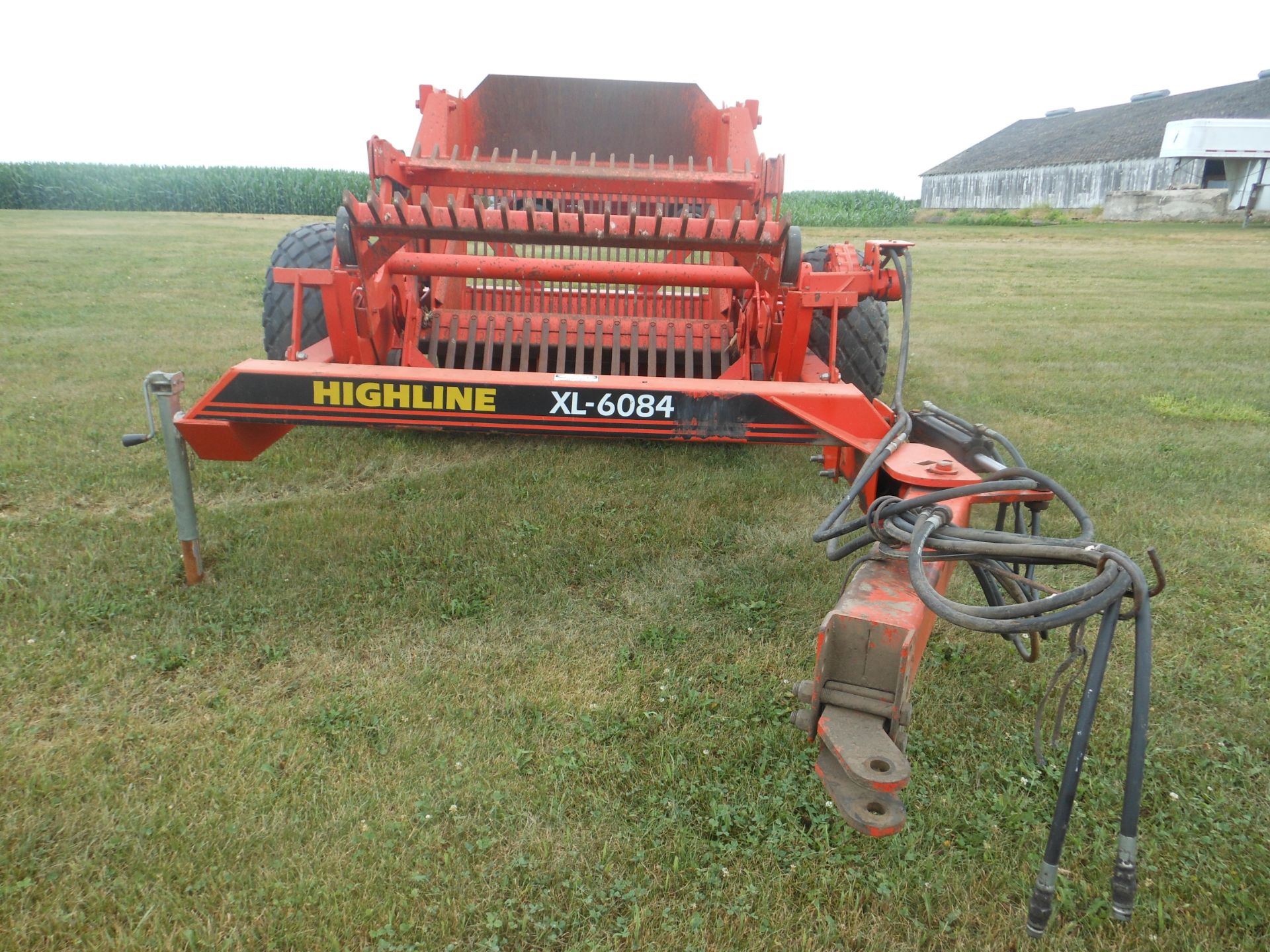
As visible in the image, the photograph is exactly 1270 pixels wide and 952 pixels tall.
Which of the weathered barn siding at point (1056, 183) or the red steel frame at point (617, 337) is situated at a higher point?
the weathered barn siding at point (1056, 183)

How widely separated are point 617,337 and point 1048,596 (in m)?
3.48

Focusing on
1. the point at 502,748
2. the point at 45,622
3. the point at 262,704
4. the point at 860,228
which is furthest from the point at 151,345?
the point at 860,228

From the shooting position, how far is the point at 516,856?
2.10 m

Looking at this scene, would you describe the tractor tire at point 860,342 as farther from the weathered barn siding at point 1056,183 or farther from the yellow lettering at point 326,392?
the weathered barn siding at point 1056,183

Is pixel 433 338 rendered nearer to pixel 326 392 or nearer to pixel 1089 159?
pixel 326 392

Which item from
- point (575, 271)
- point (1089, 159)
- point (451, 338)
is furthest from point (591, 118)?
point (1089, 159)

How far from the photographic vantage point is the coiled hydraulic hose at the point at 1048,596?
1.58m

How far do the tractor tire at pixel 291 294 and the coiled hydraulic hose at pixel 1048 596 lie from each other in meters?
3.64

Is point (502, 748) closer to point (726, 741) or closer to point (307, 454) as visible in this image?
point (726, 741)

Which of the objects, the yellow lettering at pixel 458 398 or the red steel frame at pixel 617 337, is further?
the yellow lettering at pixel 458 398

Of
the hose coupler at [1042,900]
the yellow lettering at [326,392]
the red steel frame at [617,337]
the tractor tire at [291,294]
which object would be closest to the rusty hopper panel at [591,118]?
the red steel frame at [617,337]

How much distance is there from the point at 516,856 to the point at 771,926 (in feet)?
2.03

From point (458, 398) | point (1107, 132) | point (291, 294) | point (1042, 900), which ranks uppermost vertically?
point (1107, 132)

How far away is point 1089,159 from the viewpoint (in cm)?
3541
